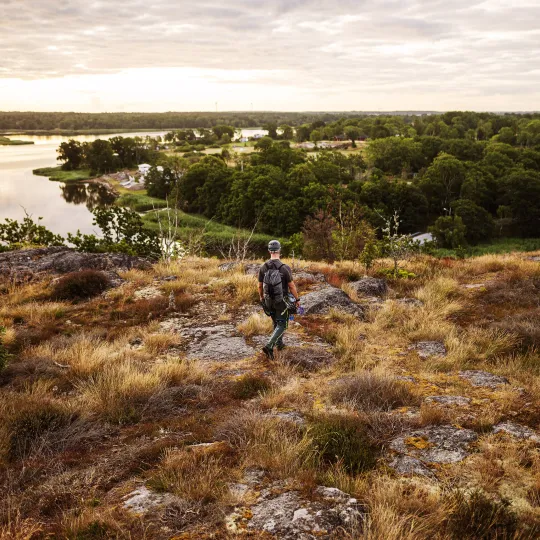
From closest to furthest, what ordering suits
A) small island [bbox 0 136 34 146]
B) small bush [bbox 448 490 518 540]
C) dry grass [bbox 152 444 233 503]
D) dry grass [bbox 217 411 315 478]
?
small bush [bbox 448 490 518 540], dry grass [bbox 152 444 233 503], dry grass [bbox 217 411 315 478], small island [bbox 0 136 34 146]

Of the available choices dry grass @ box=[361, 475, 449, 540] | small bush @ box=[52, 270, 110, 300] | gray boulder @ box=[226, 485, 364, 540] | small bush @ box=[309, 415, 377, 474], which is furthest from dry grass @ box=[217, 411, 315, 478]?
small bush @ box=[52, 270, 110, 300]

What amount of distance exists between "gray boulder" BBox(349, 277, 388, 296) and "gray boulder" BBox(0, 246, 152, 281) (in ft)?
23.3

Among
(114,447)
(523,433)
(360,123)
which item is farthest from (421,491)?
(360,123)

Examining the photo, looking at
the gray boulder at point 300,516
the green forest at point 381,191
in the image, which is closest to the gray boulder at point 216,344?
the gray boulder at point 300,516

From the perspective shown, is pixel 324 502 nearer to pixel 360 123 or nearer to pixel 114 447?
pixel 114 447

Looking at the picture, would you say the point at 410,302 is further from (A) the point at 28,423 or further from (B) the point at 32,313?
(B) the point at 32,313

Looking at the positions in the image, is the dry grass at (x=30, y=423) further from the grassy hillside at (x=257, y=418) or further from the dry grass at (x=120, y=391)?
the dry grass at (x=120, y=391)

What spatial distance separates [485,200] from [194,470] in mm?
58630

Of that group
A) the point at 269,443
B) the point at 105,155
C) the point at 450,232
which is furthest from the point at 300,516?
the point at 105,155

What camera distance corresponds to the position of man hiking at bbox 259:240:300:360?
6.68 metres

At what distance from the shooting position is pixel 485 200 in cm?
5306

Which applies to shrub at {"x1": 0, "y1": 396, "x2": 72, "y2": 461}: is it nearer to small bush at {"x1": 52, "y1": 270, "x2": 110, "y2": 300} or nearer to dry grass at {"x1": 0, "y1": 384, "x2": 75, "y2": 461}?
dry grass at {"x1": 0, "y1": 384, "x2": 75, "y2": 461}

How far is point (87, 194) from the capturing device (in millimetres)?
70250

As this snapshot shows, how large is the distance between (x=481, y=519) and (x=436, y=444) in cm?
123
